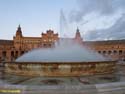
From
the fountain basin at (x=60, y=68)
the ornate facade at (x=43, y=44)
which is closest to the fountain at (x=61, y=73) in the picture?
the fountain basin at (x=60, y=68)

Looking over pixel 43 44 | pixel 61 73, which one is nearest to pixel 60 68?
pixel 61 73

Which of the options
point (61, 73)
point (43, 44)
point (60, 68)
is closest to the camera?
point (60, 68)

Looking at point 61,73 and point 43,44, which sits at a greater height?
point 43,44

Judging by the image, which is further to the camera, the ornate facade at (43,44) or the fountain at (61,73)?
the ornate facade at (43,44)

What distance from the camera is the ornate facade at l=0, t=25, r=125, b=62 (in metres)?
83.6

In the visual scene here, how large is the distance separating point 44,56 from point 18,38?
3388 inches

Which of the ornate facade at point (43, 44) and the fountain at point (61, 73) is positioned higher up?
the ornate facade at point (43, 44)

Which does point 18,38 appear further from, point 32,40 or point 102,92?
point 102,92

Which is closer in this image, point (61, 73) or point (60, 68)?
point (60, 68)

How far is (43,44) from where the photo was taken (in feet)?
313

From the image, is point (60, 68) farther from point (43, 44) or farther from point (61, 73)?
point (43, 44)

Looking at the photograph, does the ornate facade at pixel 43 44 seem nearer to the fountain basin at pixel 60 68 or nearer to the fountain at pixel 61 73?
the fountain at pixel 61 73

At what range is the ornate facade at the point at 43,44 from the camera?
8356cm

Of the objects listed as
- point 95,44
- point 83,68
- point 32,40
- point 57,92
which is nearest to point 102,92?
point 57,92
